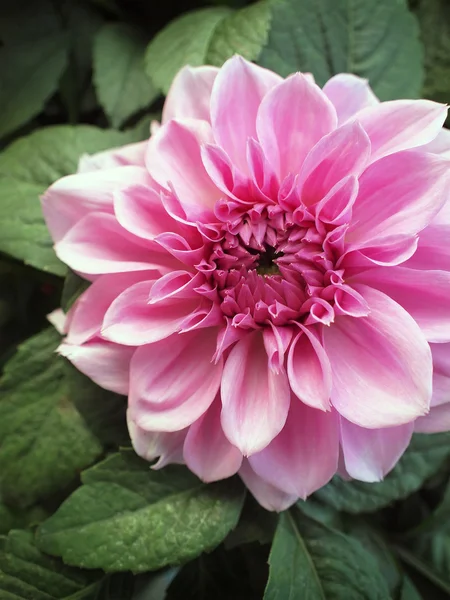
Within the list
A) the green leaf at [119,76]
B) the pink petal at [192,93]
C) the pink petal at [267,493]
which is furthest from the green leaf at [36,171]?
the pink petal at [267,493]

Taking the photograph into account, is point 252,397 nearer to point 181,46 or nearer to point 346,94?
point 346,94

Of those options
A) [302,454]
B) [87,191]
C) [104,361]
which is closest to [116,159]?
[87,191]

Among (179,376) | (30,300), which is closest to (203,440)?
(179,376)

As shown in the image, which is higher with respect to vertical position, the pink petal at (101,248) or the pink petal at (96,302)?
the pink petal at (101,248)

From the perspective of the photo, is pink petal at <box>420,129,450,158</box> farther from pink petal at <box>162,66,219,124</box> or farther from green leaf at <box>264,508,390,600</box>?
green leaf at <box>264,508,390,600</box>

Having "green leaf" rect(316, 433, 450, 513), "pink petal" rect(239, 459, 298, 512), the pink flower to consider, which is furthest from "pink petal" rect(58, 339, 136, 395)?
"green leaf" rect(316, 433, 450, 513)

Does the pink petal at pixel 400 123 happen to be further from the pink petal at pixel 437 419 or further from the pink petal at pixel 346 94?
the pink petal at pixel 437 419
